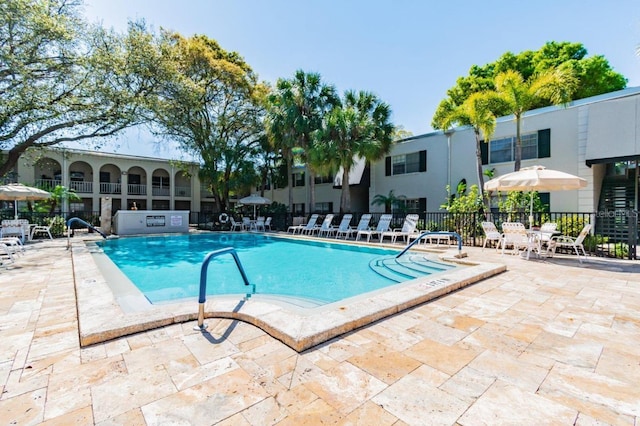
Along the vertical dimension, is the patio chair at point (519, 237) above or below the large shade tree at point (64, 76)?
below

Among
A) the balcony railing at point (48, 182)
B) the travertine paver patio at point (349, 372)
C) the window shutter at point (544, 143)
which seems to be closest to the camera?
the travertine paver patio at point (349, 372)

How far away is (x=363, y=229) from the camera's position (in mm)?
12922

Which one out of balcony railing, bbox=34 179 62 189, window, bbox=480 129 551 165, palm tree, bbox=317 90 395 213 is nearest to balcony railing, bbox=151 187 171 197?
balcony railing, bbox=34 179 62 189

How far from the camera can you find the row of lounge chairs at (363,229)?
1145cm

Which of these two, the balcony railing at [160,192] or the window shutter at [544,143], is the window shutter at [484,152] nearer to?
the window shutter at [544,143]

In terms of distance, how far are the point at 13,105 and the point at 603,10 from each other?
69.4ft

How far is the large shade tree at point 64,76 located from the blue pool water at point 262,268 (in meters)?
5.64

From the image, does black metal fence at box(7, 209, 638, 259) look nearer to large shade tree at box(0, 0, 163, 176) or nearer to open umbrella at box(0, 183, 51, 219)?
open umbrella at box(0, 183, 51, 219)

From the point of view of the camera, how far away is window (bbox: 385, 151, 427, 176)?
16750 millimetres

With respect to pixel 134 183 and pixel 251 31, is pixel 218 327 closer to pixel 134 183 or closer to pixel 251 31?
pixel 251 31

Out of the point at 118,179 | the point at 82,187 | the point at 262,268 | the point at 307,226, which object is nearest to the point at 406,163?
the point at 307,226

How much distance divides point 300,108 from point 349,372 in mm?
15695

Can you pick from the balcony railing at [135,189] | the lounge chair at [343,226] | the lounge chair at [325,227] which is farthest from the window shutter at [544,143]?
the balcony railing at [135,189]

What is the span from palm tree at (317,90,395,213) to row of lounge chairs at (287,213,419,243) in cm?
298
